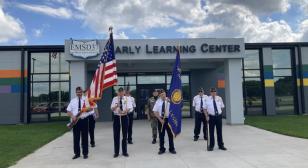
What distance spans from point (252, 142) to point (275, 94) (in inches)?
574

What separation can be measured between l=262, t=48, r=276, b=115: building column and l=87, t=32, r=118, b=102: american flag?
17351mm

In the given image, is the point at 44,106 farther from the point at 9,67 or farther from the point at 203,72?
the point at 203,72

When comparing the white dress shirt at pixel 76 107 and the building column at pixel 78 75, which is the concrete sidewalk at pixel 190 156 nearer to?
the white dress shirt at pixel 76 107

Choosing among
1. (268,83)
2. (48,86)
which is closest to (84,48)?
(48,86)

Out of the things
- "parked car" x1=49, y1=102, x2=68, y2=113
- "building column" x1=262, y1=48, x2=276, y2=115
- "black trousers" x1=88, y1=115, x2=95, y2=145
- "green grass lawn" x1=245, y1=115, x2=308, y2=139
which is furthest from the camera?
"building column" x1=262, y1=48, x2=276, y2=115

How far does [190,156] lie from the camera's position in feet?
28.8

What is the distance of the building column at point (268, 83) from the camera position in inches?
944

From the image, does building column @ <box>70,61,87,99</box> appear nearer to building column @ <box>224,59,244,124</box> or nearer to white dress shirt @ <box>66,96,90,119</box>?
building column @ <box>224,59,244,124</box>

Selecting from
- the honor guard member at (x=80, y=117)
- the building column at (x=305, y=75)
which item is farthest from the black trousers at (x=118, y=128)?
the building column at (x=305, y=75)

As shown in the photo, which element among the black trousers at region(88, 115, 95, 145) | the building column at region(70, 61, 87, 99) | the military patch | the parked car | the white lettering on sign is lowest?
the black trousers at region(88, 115, 95, 145)

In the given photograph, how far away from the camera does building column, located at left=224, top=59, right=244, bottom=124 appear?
17.2m

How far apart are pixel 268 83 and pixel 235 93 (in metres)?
8.13

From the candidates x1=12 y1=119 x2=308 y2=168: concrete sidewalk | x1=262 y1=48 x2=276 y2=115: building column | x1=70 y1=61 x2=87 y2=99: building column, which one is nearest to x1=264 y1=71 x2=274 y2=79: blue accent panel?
x1=262 y1=48 x2=276 y2=115: building column

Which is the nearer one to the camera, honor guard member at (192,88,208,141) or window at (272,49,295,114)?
honor guard member at (192,88,208,141)
